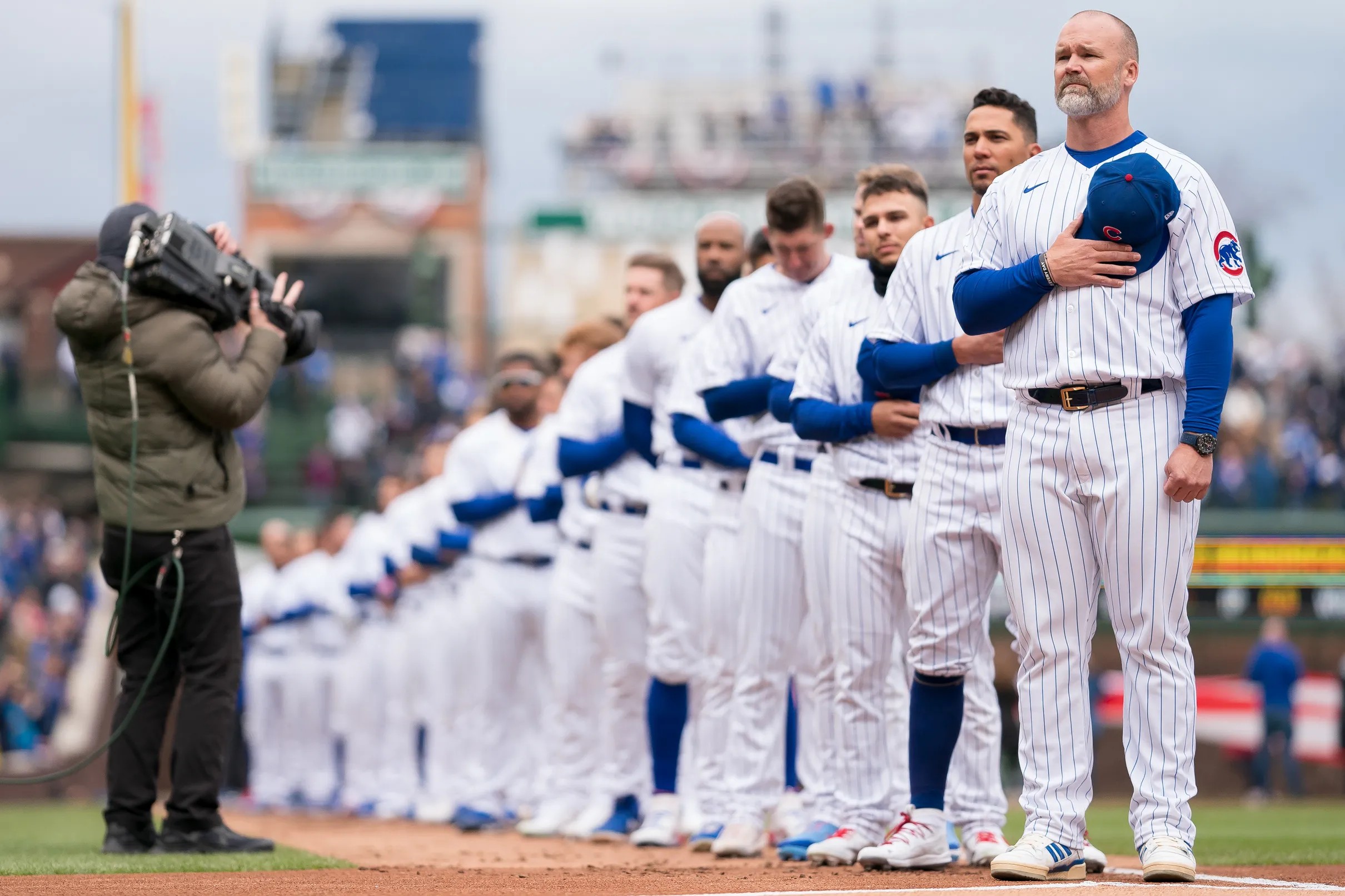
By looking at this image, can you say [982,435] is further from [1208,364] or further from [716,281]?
[716,281]

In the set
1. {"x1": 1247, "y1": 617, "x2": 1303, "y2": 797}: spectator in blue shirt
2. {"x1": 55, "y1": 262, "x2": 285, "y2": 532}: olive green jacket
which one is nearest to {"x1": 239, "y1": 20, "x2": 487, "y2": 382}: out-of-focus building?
{"x1": 1247, "y1": 617, "x2": 1303, "y2": 797}: spectator in blue shirt

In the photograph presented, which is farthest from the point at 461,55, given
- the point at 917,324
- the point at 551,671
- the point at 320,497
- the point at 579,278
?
the point at 917,324

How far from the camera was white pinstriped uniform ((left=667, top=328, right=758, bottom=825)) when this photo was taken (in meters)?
7.43

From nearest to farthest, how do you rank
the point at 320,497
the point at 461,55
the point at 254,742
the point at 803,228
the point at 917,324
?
the point at 917,324
the point at 803,228
the point at 254,742
the point at 320,497
the point at 461,55

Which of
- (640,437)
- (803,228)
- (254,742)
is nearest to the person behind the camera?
(803,228)

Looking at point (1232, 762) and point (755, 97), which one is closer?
point (1232, 762)

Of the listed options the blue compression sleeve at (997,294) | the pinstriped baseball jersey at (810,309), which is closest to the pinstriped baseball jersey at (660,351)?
the pinstriped baseball jersey at (810,309)

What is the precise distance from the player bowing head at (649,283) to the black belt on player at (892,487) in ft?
8.59

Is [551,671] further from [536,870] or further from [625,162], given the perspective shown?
[625,162]

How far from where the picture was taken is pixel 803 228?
7.12m

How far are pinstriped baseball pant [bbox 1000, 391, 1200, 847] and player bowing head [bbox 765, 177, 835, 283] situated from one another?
6.64ft

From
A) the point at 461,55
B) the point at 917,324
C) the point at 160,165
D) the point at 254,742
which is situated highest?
the point at 461,55

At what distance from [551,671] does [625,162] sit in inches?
1345

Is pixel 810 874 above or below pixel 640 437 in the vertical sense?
below
